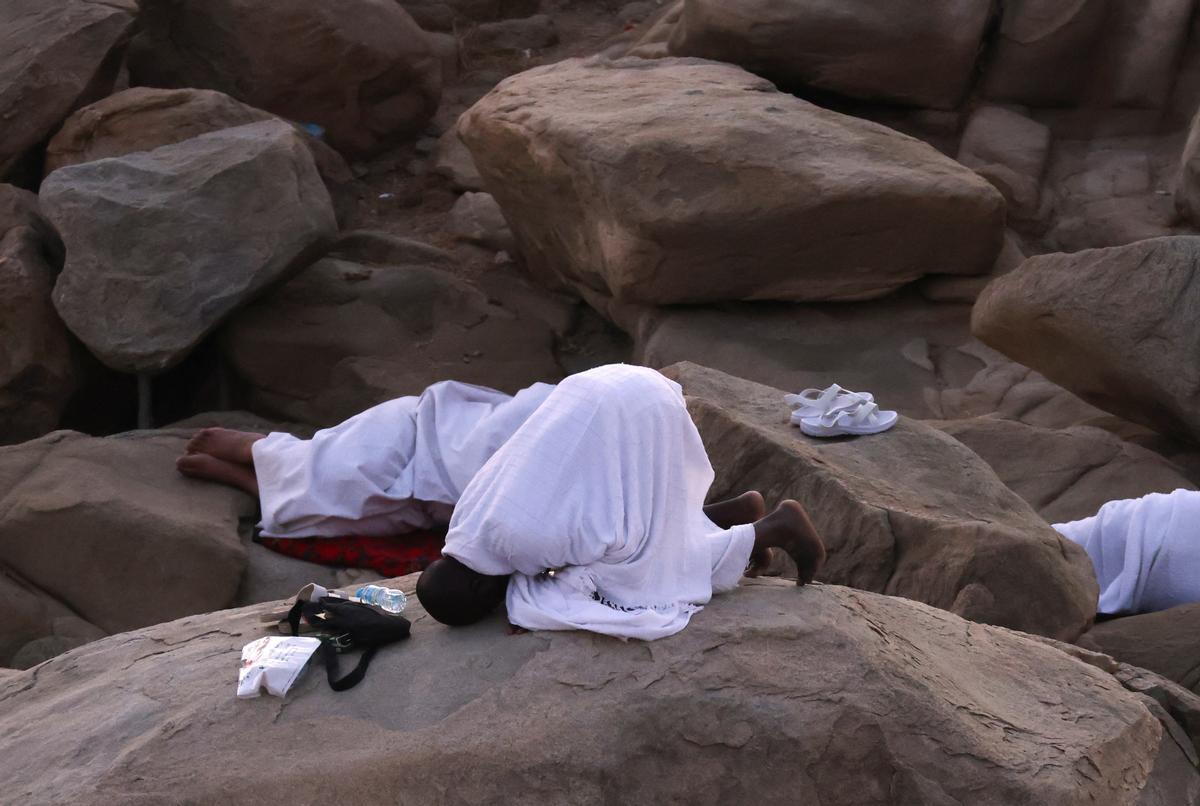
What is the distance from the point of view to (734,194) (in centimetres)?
618

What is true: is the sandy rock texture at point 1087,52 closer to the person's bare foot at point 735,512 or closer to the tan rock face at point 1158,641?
the tan rock face at point 1158,641

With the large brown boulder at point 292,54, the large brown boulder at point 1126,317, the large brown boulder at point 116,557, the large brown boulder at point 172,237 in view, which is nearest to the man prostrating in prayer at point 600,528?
the large brown boulder at point 116,557

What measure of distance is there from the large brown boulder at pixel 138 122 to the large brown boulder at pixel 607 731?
4940 mm

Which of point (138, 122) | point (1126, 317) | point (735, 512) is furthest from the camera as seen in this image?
point (138, 122)

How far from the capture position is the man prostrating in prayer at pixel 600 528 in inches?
107

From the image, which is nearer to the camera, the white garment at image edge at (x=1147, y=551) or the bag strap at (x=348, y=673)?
the bag strap at (x=348, y=673)

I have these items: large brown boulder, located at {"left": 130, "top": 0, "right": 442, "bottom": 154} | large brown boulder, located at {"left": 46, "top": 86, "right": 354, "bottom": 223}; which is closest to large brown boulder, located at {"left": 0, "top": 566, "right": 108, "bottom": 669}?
large brown boulder, located at {"left": 46, "top": 86, "right": 354, "bottom": 223}

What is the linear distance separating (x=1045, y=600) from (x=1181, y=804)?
2.51ft

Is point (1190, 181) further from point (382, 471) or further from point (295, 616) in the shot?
point (295, 616)

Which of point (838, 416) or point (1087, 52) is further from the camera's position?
point (1087, 52)

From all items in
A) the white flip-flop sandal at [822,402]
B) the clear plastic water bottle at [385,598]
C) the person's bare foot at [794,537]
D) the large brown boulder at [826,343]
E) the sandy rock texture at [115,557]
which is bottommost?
the large brown boulder at [826,343]

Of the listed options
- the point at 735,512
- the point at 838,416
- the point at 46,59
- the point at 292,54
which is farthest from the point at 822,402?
the point at 292,54

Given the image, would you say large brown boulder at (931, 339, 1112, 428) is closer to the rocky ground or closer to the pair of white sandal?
the rocky ground

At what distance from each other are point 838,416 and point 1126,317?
143 cm
